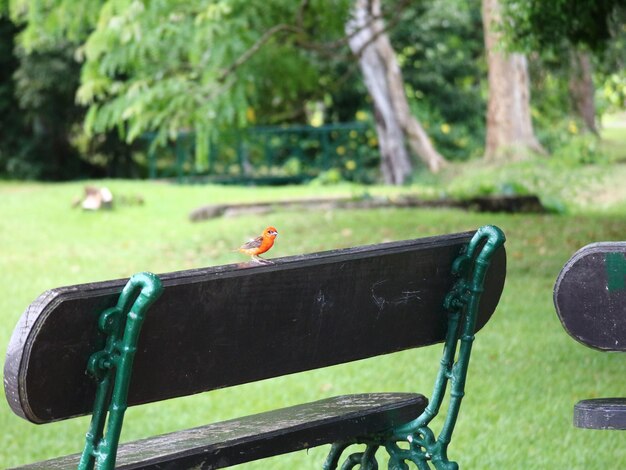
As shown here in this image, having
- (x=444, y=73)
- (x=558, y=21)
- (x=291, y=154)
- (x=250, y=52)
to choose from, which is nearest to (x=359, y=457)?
(x=558, y=21)

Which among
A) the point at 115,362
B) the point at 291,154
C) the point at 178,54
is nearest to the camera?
the point at 115,362

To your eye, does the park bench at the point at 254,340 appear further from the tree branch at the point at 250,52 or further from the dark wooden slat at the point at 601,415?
the tree branch at the point at 250,52

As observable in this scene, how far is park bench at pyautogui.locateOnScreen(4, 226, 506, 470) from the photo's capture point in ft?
9.14

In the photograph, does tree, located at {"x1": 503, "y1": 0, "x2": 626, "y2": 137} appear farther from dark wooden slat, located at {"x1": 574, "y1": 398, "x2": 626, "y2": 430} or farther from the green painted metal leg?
the green painted metal leg

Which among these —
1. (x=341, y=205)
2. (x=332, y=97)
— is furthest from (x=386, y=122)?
(x=341, y=205)

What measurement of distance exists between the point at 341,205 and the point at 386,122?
9266 millimetres

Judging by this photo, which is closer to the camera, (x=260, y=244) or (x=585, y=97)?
(x=260, y=244)

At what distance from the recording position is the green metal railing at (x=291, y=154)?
27016mm

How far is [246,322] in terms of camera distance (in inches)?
126

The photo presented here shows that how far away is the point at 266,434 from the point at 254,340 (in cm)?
30

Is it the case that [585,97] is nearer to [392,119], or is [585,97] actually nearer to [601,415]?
[392,119]

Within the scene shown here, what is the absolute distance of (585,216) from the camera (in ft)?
50.5

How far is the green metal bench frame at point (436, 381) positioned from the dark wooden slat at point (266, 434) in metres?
0.09

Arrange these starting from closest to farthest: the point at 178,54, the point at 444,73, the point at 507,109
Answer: the point at 178,54
the point at 507,109
the point at 444,73
